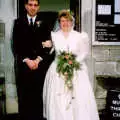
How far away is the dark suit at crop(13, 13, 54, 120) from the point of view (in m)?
6.34

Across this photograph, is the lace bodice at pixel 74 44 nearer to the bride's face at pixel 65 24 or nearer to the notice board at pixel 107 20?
the bride's face at pixel 65 24

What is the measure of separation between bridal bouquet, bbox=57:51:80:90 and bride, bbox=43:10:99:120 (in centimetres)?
6

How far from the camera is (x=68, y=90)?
245 inches

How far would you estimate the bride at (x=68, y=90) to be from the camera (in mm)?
6215

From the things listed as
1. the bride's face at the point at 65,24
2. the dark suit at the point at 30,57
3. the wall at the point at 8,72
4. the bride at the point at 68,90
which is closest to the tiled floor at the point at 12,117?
the wall at the point at 8,72

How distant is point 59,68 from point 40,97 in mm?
654

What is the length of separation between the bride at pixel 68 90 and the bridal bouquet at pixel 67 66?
55 millimetres

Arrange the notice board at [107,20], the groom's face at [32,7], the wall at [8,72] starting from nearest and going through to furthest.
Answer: the groom's face at [32,7]
the notice board at [107,20]
the wall at [8,72]

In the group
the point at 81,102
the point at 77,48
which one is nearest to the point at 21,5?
the point at 77,48

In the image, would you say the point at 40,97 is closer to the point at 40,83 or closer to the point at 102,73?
the point at 40,83

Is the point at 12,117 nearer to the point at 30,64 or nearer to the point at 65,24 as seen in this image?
the point at 30,64

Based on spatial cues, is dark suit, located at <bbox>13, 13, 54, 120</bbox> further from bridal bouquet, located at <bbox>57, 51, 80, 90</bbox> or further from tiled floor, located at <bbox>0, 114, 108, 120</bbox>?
tiled floor, located at <bbox>0, 114, 108, 120</bbox>

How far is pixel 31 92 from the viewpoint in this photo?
6523 mm

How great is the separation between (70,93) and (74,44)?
69 centimetres
